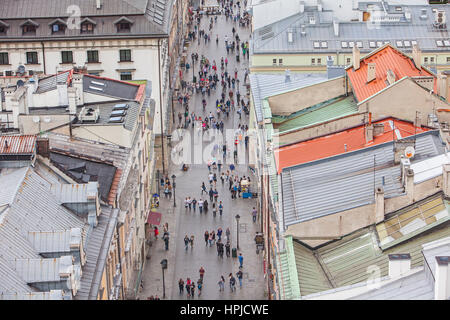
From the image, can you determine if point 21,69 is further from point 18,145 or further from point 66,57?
point 18,145

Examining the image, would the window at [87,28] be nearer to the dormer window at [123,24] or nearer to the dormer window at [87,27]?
the dormer window at [87,27]

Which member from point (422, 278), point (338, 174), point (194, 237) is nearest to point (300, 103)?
point (194, 237)

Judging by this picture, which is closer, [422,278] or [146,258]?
[422,278]

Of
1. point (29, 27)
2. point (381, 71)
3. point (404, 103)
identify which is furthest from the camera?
point (29, 27)

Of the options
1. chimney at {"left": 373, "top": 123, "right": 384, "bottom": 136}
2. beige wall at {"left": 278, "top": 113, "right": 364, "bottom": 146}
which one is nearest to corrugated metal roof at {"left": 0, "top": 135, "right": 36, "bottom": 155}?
beige wall at {"left": 278, "top": 113, "right": 364, "bottom": 146}

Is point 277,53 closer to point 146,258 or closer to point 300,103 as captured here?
point 300,103

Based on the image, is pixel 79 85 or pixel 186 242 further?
pixel 186 242

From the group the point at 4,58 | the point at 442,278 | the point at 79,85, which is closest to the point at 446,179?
the point at 442,278
